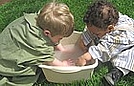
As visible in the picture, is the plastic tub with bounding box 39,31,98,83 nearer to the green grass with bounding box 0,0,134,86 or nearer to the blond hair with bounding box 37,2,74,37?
the blond hair with bounding box 37,2,74,37

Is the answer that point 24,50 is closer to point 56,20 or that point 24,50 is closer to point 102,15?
point 56,20

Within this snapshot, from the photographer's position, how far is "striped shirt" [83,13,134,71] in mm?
2986

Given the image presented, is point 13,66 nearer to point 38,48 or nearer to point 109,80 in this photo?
point 38,48

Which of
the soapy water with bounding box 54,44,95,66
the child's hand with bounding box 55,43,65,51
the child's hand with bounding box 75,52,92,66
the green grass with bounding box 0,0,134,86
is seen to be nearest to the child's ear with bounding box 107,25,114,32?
the child's hand with bounding box 75,52,92,66

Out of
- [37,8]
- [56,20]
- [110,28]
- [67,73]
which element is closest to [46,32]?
[56,20]

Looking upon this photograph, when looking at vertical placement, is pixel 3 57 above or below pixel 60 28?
below

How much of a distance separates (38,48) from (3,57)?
Result: 28 centimetres

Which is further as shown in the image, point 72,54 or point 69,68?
point 72,54

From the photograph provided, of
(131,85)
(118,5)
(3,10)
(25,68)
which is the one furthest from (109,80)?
(3,10)

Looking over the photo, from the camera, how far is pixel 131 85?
122 inches

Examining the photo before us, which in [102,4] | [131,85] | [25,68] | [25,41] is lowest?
[131,85]

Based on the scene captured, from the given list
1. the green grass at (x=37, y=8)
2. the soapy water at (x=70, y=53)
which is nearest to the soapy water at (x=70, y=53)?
the soapy water at (x=70, y=53)

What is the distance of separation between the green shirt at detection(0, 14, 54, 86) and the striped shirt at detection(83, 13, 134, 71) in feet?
1.25

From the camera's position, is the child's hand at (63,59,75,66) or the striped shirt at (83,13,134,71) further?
the child's hand at (63,59,75,66)
